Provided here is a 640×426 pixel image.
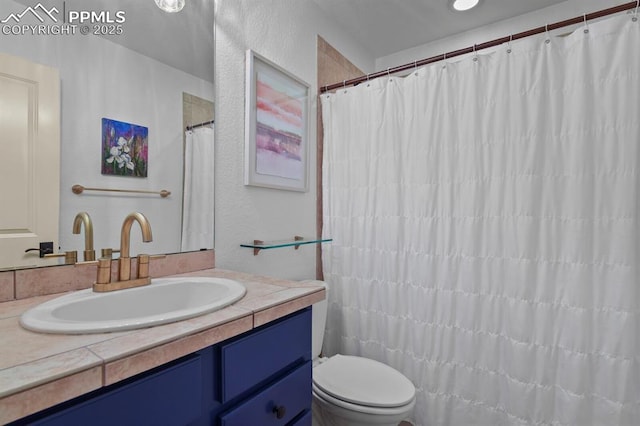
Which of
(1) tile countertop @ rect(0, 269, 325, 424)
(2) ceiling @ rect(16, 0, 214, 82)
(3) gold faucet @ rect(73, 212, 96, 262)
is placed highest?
(2) ceiling @ rect(16, 0, 214, 82)

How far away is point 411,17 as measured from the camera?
2131mm

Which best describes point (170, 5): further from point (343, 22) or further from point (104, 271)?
point (343, 22)

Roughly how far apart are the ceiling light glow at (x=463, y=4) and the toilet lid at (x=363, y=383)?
7.01ft

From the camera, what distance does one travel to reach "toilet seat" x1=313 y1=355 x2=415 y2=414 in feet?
4.26

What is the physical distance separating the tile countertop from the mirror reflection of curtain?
52cm

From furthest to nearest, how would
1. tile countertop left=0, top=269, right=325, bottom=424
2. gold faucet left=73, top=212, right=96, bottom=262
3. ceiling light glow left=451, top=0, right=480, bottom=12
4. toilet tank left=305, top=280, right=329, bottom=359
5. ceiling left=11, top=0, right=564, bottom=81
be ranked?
ceiling light glow left=451, top=0, right=480, bottom=12
toilet tank left=305, top=280, right=329, bottom=359
ceiling left=11, top=0, right=564, bottom=81
gold faucet left=73, top=212, right=96, bottom=262
tile countertop left=0, top=269, right=325, bottom=424

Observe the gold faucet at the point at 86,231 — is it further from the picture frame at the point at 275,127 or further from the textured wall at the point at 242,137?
the picture frame at the point at 275,127

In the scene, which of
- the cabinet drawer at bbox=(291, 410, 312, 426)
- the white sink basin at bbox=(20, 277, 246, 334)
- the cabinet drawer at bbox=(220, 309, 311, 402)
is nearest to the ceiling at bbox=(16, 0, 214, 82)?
the white sink basin at bbox=(20, 277, 246, 334)

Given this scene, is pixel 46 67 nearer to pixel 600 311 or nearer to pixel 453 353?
pixel 453 353

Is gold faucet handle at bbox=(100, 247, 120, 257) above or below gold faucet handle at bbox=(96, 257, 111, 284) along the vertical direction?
above

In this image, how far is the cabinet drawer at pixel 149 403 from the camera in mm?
521

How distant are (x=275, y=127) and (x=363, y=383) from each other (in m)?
1.31

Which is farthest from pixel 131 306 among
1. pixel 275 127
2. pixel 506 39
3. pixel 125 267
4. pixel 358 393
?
pixel 506 39

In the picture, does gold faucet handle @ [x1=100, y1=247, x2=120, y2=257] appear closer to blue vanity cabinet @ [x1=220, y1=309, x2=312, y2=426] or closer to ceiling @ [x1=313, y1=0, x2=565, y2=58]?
blue vanity cabinet @ [x1=220, y1=309, x2=312, y2=426]
